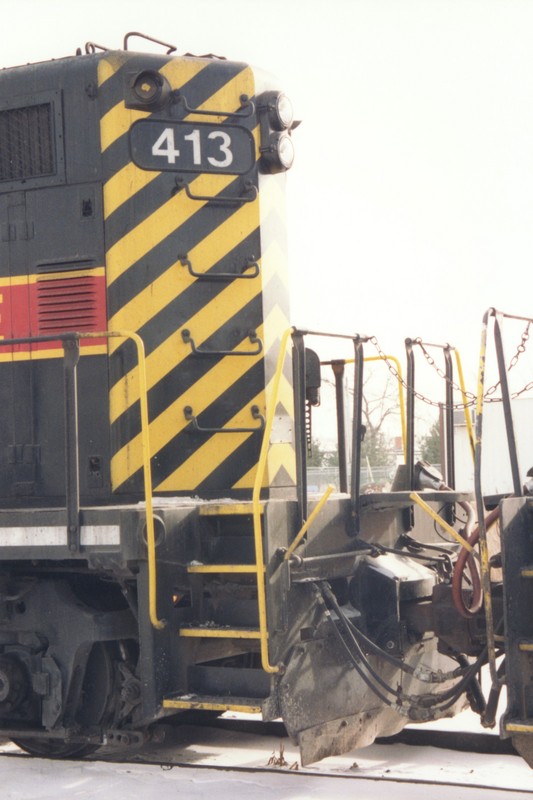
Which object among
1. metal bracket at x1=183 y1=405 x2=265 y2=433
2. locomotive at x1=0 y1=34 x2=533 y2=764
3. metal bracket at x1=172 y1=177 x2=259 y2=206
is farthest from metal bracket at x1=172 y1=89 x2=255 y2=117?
metal bracket at x1=183 y1=405 x2=265 y2=433

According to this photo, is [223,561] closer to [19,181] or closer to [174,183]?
[174,183]

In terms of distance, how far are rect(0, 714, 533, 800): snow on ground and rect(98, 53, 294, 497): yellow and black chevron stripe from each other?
4.98 feet

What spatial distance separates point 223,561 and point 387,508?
3.32 ft

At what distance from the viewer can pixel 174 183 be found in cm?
568

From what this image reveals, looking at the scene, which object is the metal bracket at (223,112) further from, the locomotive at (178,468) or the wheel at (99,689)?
the wheel at (99,689)

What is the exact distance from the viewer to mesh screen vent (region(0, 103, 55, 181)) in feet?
18.9

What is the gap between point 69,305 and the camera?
18.6 feet

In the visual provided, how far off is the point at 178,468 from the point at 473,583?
1.69 meters

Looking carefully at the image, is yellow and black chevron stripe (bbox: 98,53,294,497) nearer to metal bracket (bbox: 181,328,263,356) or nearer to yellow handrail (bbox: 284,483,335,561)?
metal bracket (bbox: 181,328,263,356)

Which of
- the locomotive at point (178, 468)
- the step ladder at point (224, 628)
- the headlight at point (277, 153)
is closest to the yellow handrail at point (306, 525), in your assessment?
the locomotive at point (178, 468)

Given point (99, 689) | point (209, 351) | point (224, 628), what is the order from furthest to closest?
point (209, 351)
point (99, 689)
point (224, 628)

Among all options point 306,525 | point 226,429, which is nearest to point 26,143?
point 226,429

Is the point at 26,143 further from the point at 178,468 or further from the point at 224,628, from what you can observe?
the point at 224,628

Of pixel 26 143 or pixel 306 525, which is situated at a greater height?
pixel 26 143
